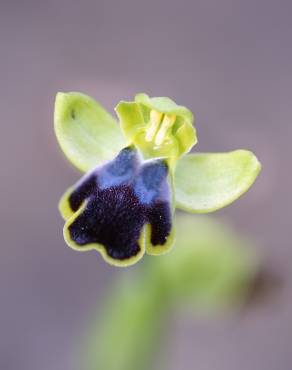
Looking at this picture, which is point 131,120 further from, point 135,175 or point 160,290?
point 160,290

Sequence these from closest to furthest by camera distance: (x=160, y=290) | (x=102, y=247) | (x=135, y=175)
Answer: (x=102, y=247), (x=135, y=175), (x=160, y=290)

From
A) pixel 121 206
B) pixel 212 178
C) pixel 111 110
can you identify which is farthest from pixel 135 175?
pixel 111 110

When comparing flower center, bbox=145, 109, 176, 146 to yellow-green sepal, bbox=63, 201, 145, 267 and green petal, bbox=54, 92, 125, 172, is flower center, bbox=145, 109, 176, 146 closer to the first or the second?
green petal, bbox=54, 92, 125, 172

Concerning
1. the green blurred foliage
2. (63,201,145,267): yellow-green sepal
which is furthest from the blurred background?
(63,201,145,267): yellow-green sepal

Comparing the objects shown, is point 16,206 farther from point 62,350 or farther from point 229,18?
point 229,18

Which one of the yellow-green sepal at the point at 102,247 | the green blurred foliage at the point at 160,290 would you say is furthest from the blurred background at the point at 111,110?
the yellow-green sepal at the point at 102,247

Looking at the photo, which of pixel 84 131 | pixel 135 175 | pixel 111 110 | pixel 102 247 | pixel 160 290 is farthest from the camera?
pixel 111 110
